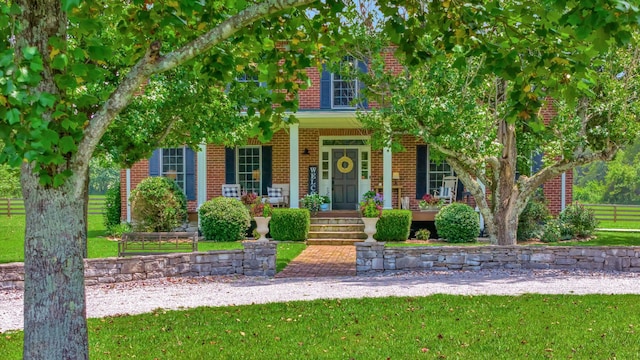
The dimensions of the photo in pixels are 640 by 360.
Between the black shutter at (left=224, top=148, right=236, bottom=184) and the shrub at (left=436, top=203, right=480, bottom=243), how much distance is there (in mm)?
6715

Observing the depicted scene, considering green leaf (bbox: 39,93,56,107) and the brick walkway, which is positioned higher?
Answer: green leaf (bbox: 39,93,56,107)

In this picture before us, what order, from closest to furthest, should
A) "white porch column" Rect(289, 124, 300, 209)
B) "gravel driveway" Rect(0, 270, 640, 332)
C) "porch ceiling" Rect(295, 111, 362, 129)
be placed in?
"gravel driveway" Rect(0, 270, 640, 332) → "porch ceiling" Rect(295, 111, 362, 129) → "white porch column" Rect(289, 124, 300, 209)

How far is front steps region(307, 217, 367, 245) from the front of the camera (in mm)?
14938

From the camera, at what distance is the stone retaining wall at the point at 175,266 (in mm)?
9195

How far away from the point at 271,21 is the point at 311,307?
4022 mm

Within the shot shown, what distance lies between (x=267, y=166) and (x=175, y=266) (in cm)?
846

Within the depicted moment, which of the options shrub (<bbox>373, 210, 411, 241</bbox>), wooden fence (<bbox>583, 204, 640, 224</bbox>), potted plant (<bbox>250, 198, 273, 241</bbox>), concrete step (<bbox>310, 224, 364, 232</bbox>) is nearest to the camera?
potted plant (<bbox>250, 198, 273, 241</bbox>)

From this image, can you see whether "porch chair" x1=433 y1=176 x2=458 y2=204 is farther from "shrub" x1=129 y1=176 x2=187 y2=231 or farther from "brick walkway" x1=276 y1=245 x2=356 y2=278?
"shrub" x1=129 y1=176 x2=187 y2=231

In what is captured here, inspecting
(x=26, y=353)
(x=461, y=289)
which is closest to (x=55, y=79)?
(x=26, y=353)

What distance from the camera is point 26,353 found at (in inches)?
134

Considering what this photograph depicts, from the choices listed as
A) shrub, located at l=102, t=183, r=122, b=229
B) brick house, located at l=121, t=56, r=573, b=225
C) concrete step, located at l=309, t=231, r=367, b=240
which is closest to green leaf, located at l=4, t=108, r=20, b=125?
concrete step, located at l=309, t=231, r=367, b=240

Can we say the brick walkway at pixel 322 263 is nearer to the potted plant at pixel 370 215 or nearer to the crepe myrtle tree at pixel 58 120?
the potted plant at pixel 370 215

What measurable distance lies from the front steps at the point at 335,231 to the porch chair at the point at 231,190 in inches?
109

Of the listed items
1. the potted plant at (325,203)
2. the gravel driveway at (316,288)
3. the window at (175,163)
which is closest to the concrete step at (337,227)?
the potted plant at (325,203)
